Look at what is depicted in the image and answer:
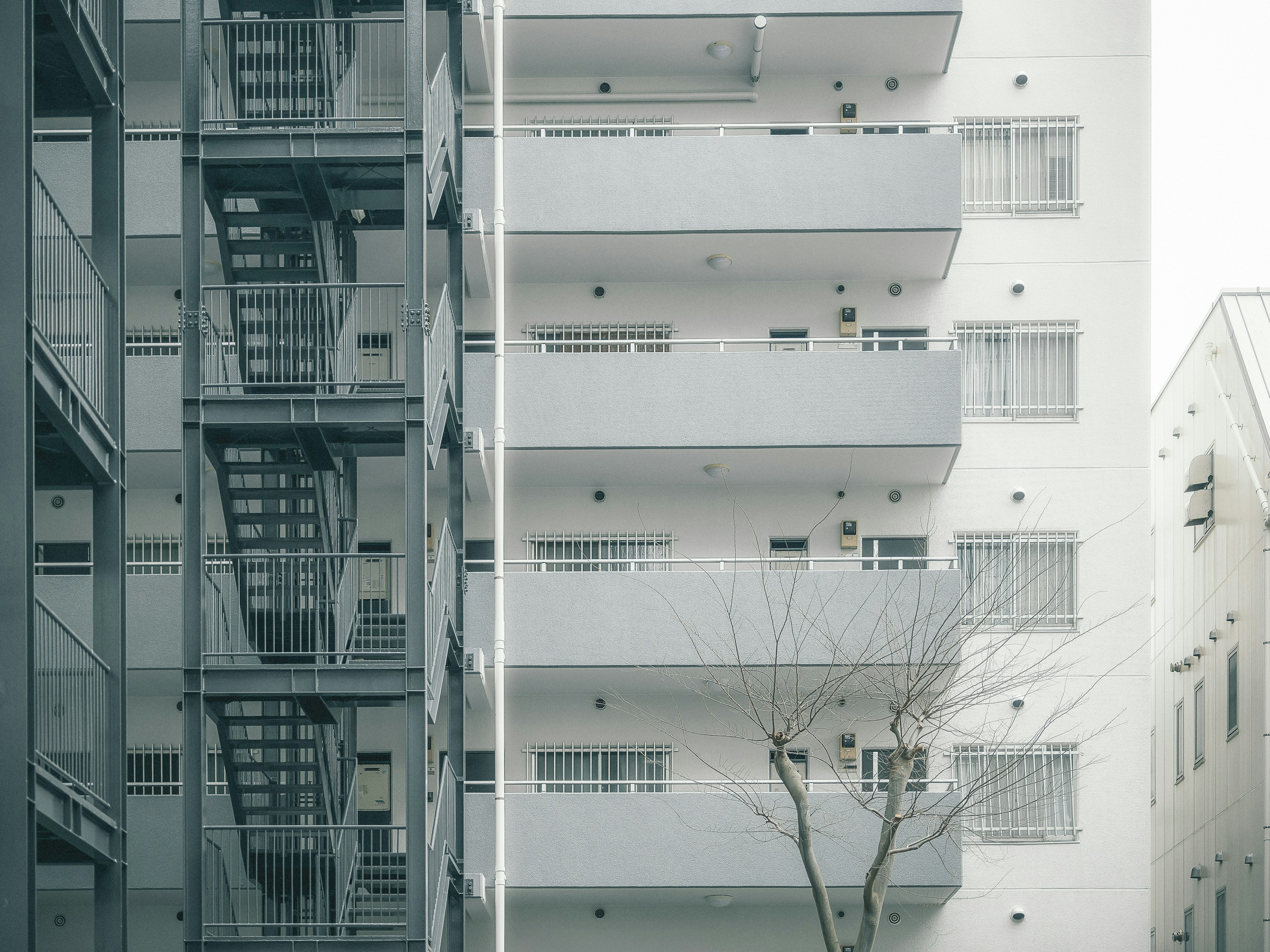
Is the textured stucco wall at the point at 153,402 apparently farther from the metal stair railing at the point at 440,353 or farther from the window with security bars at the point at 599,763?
the window with security bars at the point at 599,763

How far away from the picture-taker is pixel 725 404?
2327 cm

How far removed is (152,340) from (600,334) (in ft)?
21.8

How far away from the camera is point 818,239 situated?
79.1ft

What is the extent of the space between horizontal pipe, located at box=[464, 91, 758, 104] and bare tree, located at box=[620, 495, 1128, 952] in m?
6.57

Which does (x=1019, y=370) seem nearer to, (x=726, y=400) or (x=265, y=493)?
(x=726, y=400)

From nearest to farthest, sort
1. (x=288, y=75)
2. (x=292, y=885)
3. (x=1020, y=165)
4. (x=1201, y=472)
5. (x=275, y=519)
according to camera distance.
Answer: (x=292, y=885) → (x=275, y=519) → (x=288, y=75) → (x=1020, y=165) → (x=1201, y=472)

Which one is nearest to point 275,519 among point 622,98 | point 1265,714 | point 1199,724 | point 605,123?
point 605,123

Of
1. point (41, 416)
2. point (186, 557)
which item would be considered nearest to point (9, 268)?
point (41, 416)

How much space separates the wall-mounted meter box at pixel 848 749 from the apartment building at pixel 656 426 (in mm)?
56

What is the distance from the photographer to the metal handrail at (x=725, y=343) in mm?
23375

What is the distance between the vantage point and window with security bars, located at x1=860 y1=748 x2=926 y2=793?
75.3 ft

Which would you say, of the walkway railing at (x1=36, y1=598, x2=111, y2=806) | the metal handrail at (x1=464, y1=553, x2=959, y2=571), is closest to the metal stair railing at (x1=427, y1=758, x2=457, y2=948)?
the metal handrail at (x1=464, y1=553, x2=959, y2=571)

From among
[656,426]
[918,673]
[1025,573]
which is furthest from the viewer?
[1025,573]

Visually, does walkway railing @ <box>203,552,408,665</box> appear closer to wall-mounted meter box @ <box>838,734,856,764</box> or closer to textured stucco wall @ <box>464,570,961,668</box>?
textured stucco wall @ <box>464,570,961,668</box>
